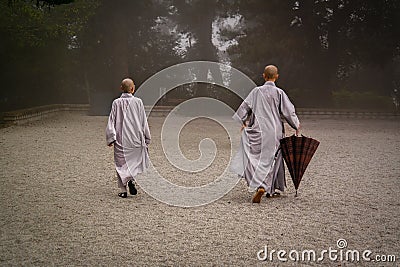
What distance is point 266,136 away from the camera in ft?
20.2

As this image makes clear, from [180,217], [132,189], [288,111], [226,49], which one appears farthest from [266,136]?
[226,49]

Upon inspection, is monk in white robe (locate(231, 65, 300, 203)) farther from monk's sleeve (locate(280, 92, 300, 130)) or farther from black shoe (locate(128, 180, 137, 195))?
black shoe (locate(128, 180, 137, 195))

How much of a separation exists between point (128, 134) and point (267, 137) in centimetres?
162

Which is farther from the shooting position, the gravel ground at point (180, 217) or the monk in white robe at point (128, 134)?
the monk in white robe at point (128, 134)

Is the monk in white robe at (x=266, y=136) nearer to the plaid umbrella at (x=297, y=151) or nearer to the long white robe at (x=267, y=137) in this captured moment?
the long white robe at (x=267, y=137)

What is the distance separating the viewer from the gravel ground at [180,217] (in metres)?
4.11

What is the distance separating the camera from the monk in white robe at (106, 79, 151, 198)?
6328 mm

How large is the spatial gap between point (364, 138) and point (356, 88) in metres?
13.0

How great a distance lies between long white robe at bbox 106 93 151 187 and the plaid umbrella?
1657mm

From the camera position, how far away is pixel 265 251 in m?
4.16

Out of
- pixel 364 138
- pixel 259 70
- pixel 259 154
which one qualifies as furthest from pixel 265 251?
pixel 259 70

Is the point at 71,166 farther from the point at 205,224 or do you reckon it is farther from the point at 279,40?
the point at 279,40

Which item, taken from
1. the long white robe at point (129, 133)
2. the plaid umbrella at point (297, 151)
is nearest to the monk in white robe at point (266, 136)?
the plaid umbrella at point (297, 151)

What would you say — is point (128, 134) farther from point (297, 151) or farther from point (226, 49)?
point (226, 49)
